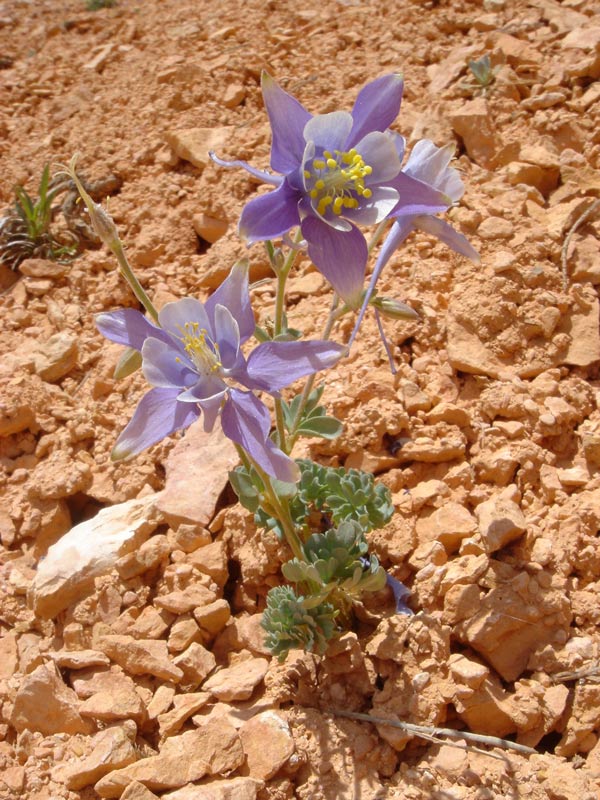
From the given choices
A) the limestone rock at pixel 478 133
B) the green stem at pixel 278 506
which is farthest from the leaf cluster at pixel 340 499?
the limestone rock at pixel 478 133

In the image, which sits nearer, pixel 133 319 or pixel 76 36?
pixel 133 319

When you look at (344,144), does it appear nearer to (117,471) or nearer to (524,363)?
(524,363)

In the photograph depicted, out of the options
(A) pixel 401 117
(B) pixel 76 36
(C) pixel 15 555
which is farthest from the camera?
(B) pixel 76 36

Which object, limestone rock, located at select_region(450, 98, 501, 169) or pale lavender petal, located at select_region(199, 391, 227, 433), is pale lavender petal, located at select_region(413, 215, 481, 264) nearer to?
pale lavender petal, located at select_region(199, 391, 227, 433)

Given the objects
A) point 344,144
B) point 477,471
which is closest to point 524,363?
point 477,471

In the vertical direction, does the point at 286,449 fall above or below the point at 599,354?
above

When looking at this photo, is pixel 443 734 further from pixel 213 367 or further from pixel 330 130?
pixel 330 130
